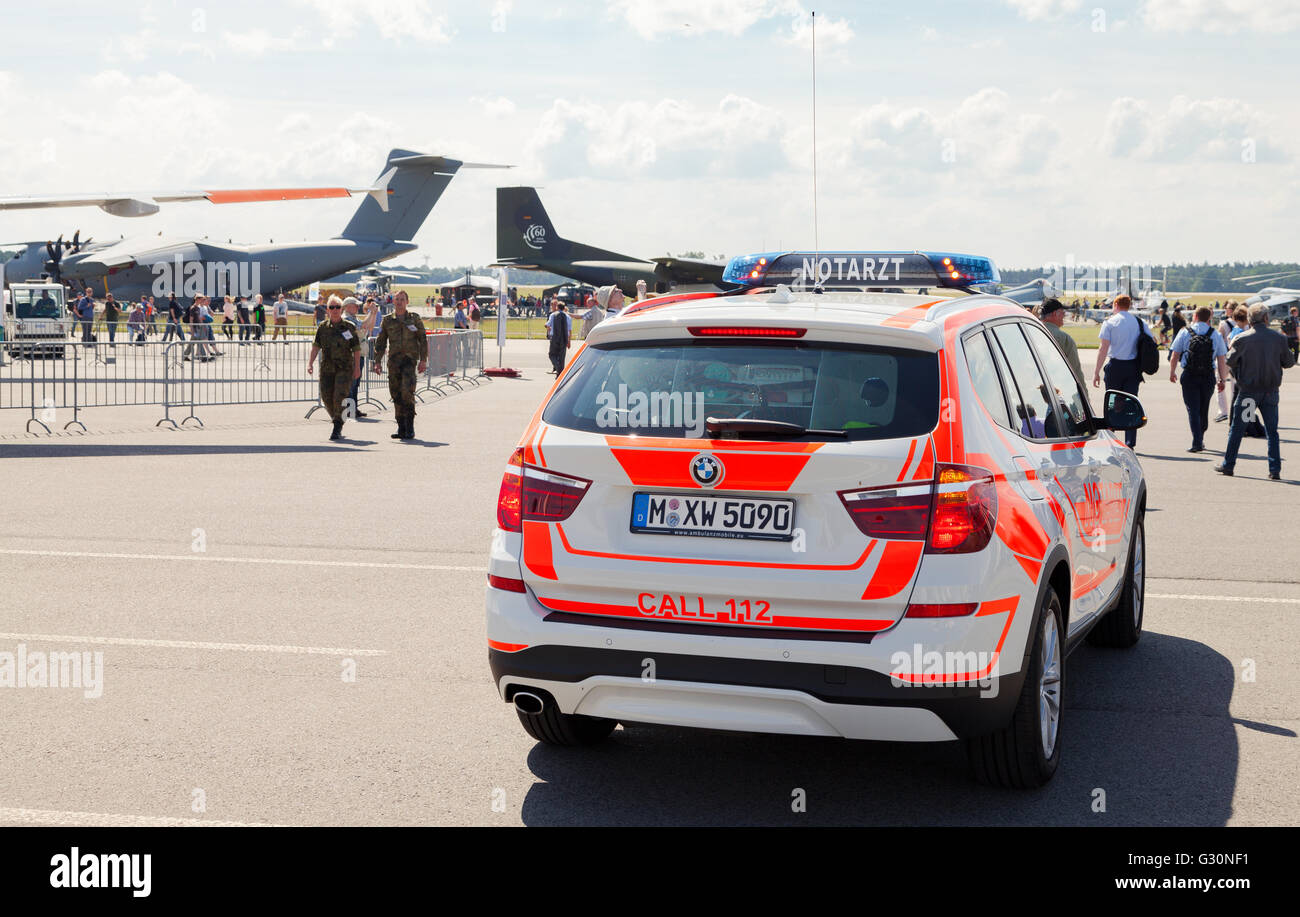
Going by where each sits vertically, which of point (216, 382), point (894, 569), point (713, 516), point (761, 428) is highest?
point (216, 382)

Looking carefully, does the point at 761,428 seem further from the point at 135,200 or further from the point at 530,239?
the point at 530,239

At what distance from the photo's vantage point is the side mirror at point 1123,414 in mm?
6422

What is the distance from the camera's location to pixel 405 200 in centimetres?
5566

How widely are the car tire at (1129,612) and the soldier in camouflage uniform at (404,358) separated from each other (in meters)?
11.8

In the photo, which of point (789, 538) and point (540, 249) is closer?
point (789, 538)

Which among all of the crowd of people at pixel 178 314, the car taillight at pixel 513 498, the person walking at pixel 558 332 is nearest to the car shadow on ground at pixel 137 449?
the person walking at pixel 558 332

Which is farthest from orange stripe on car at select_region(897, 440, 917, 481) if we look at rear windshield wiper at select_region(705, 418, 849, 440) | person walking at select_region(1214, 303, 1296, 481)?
person walking at select_region(1214, 303, 1296, 481)

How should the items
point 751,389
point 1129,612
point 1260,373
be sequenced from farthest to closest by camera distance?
point 1260,373 < point 1129,612 < point 751,389

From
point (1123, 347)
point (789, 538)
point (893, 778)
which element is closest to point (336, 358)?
→ point (1123, 347)

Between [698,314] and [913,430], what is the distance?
934mm

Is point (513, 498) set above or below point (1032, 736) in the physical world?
above

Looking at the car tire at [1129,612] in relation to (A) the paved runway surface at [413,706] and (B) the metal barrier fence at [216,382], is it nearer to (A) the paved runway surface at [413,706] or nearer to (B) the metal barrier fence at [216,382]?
(A) the paved runway surface at [413,706]

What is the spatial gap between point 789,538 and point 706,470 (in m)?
0.35
